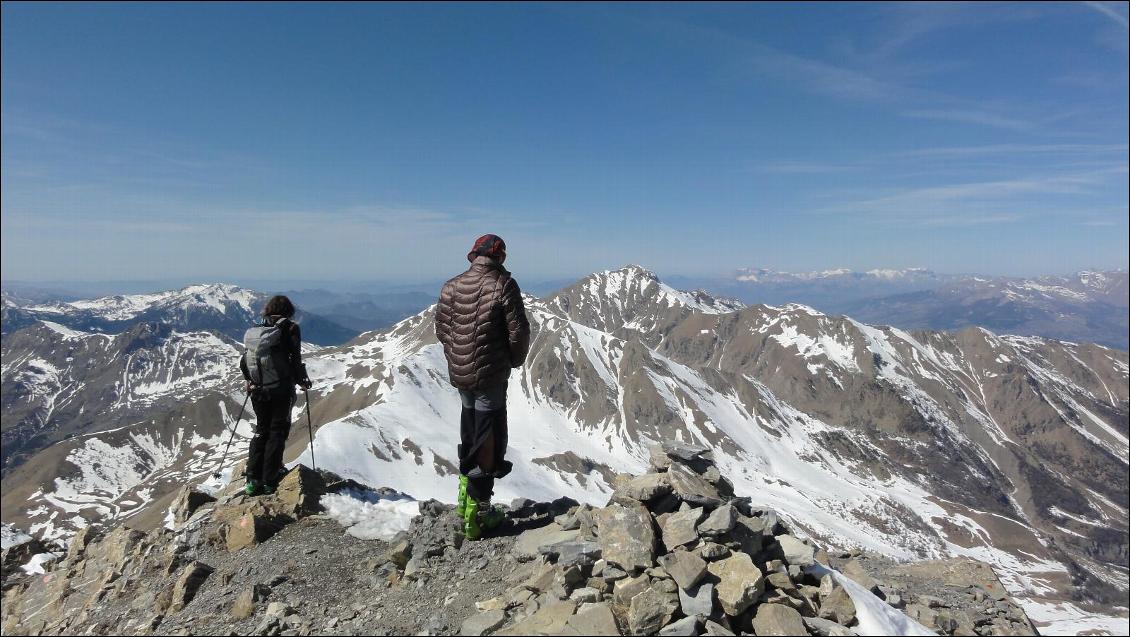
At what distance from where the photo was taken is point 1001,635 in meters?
9.80

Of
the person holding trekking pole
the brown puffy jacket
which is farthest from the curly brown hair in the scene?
the brown puffy jacket

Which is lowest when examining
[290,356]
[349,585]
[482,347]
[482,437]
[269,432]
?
[349,585]

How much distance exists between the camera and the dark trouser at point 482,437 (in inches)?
379

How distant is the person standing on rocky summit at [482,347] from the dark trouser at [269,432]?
5114mm

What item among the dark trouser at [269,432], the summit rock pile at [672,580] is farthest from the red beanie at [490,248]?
the dark trouser at [269,432]

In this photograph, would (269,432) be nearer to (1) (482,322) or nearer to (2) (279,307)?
(2) (279,307)

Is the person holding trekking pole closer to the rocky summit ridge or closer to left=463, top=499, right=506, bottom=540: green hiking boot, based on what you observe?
the rocky summit ridge

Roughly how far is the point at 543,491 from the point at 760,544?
136108mm

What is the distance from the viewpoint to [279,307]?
11672 millimetres

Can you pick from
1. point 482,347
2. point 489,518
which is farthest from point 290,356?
point 489,518

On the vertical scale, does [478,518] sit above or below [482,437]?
below

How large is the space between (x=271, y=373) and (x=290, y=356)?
55cm

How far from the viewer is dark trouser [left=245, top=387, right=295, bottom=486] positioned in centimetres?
1181

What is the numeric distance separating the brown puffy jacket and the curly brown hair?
469 cm
